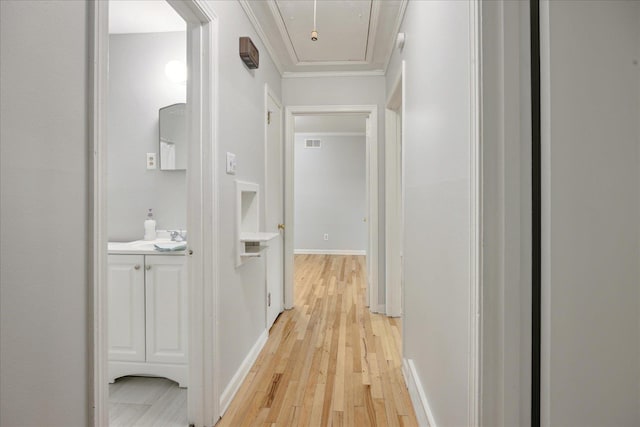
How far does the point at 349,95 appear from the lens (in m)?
3.54

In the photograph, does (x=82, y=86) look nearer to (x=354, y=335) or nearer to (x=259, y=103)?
(x=259, y=103)

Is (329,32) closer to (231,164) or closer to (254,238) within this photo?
(231,164)

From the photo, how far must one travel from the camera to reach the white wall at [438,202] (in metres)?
1.11

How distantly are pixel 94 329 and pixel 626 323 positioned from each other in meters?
1.28

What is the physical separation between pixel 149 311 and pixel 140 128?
1355mm

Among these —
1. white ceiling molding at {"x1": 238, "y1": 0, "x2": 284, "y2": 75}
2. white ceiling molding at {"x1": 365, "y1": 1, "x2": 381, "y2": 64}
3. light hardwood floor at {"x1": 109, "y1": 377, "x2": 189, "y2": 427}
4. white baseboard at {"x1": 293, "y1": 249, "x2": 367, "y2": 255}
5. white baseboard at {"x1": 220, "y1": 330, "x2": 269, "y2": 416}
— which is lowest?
light hardwood floor at {"x1": 109, "y1": 377, "x2": 189, "y2": 427}

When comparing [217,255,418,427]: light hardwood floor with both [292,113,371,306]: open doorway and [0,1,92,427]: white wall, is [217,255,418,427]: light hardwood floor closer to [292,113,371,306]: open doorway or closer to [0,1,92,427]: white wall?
[0,1,92,427]: white wall

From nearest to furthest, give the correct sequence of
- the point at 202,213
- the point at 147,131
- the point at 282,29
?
the point at 202,213, the point at 147,131, the point at 282,29

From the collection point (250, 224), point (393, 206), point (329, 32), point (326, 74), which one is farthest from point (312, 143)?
point (250, 224)

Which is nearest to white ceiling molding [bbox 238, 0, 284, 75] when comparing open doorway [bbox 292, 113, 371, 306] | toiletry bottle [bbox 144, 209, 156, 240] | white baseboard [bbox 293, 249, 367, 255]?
toiletry bottle [bbox 144, 209, 156, 240]

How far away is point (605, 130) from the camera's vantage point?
0.80 meters

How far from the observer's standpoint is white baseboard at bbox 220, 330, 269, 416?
6.01ft

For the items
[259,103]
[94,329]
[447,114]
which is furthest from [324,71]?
[94,329]

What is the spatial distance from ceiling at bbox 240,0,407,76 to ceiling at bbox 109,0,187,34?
20.9 inches
